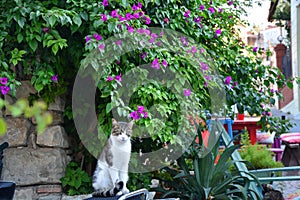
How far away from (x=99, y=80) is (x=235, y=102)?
1432 millimetres

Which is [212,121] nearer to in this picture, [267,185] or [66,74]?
[267,185]

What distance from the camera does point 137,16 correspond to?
2680 mm

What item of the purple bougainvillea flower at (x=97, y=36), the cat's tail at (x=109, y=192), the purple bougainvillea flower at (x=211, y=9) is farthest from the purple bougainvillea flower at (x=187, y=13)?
the cat's tail at (x=109, y=192)

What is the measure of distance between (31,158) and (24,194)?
0.23m

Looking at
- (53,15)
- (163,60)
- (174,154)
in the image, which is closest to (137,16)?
(163,60)

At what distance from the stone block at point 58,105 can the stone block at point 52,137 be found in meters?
0.12

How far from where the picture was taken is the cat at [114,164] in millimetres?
2164

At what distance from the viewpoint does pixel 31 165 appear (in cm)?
291

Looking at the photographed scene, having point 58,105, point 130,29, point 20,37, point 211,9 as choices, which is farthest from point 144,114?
point 211,9

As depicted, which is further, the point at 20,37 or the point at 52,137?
the point at 52,137

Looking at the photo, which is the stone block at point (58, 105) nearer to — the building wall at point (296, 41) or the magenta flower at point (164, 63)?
the magenta flower at point (164, 63)

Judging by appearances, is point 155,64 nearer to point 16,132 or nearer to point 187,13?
point 187,13

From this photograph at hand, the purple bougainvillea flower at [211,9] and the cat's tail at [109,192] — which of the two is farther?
the purple bougainvillea flower at [211,9]

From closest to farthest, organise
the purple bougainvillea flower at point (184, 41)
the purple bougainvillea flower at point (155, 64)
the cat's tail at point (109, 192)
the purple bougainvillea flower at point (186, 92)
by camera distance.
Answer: the cat's tail at point (109, 192) → the purple bougainvillea flower at point (155, 64) → the purple bougainvillea flower at point (186, 92) → the purple bougainvillea flower at point (184, 41)
